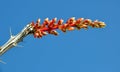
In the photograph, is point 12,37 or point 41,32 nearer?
point 41,32

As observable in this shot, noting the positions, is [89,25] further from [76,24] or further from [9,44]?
[9,44]

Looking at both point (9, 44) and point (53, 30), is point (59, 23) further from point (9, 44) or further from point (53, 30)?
point (9, 44)

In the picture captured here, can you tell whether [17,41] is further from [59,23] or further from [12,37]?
[59,23]

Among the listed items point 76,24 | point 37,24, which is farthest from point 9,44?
point 76,24

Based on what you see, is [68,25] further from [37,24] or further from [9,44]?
[9,44]

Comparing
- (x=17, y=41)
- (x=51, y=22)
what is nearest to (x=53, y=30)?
(x=51, y=22)

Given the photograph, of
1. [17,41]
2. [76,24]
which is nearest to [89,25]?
[76,24]
